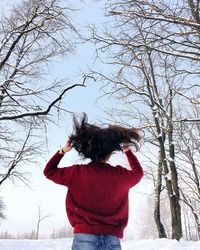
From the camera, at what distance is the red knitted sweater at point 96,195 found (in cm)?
231

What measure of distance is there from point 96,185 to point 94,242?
391 millimetres

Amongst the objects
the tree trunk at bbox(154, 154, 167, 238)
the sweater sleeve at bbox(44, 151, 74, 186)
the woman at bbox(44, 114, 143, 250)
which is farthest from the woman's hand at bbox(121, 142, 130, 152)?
the tree trunk at bbox(154, 154, 167, 238)

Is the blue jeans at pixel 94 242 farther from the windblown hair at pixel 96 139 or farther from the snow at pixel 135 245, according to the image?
the snow at pixel 135 245

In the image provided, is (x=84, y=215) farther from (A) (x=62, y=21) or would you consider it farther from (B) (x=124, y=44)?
(A) (x=62, y=21)

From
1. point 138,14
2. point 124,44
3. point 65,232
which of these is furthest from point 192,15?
point 65,232

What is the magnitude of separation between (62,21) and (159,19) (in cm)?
441

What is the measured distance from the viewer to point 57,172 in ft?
8.23

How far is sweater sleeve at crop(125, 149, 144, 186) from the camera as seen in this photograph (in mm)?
2610

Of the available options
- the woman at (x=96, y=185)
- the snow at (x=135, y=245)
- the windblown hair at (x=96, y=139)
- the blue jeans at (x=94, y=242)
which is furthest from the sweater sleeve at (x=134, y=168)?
the snow at (x=135, y=245)

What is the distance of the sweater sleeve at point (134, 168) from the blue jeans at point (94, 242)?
0.48m

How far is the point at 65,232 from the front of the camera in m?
103

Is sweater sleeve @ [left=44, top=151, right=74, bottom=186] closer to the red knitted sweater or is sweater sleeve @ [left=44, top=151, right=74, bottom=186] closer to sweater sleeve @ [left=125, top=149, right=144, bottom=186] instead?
the red knitted sweater

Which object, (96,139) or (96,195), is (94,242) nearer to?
(96,195)

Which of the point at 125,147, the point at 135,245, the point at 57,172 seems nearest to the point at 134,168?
the point at 125,147
